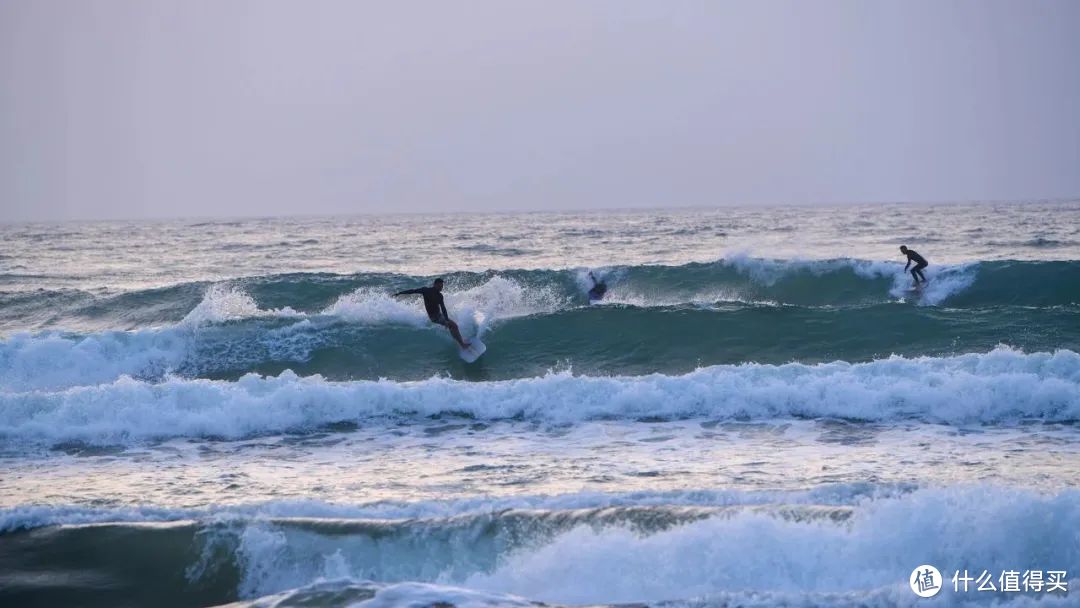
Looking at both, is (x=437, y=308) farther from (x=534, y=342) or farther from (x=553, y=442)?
(x=553, y=442)

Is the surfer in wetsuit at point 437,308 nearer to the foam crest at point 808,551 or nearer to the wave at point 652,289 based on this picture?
the wave at point 652,289

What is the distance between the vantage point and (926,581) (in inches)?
239

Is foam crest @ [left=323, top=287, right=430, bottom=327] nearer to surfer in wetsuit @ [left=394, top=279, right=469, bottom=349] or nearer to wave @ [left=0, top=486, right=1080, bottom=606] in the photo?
surfer in wetsuit @ [left=394, top=279, right=469, bottom=349]

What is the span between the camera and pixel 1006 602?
5766 millimetres

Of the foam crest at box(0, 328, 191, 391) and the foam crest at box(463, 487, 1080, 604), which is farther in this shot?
the foam crest at box(0, 328, 191, 391)

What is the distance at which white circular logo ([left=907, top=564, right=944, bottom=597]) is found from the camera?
5922 mm

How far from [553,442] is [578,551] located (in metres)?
3.81

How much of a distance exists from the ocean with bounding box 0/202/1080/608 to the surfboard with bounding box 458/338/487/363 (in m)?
0.35

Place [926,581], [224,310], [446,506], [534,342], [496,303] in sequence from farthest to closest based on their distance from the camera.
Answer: [496,303] → [224,310] → [534,342] → [446,506] → [926,581]

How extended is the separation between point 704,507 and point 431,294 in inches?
375

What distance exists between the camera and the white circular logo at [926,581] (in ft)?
19.4

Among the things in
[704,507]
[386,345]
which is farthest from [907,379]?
[386,345]

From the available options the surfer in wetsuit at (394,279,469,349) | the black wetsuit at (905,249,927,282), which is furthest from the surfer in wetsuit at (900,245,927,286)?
the surfer in wetsuit at (394,279,469,349)

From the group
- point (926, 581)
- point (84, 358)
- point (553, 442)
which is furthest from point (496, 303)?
point (926, 581)
